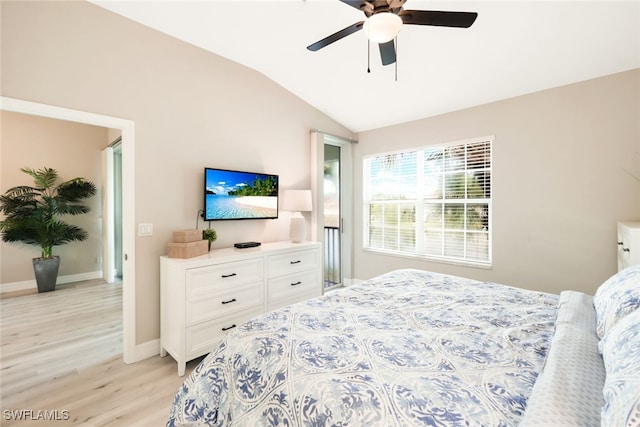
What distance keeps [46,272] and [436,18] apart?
18.3ft

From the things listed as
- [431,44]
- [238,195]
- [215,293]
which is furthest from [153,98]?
[431,44]

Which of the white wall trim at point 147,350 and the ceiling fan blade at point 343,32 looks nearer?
the ceiling fan blade at point 343,32

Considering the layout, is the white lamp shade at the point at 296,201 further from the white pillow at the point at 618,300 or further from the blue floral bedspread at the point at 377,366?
the white pillow at the point at 618,300

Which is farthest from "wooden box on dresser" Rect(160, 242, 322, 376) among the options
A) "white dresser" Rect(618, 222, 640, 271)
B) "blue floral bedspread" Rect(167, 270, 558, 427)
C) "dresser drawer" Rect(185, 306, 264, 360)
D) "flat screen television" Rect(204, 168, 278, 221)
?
"white dresser" Rect(618, 222, 640, 271)

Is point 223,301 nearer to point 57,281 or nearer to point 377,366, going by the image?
point 377,366

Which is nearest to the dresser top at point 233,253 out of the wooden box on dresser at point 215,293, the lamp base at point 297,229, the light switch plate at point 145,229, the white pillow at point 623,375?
the wooden box on dresser at point 215,293

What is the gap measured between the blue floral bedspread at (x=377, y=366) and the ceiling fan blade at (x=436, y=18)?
1.66 meters

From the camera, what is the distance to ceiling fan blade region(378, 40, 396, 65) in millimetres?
1849

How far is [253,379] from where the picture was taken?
3.63 ft

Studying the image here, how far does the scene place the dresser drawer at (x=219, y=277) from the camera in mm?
2232

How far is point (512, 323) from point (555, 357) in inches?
19.9

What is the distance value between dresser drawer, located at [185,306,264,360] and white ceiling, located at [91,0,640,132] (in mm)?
2627

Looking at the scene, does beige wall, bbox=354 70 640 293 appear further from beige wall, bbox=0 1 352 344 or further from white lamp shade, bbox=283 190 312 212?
beige wall, bbox=0 1 352 344

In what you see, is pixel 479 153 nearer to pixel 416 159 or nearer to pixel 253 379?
pixel 416 159
